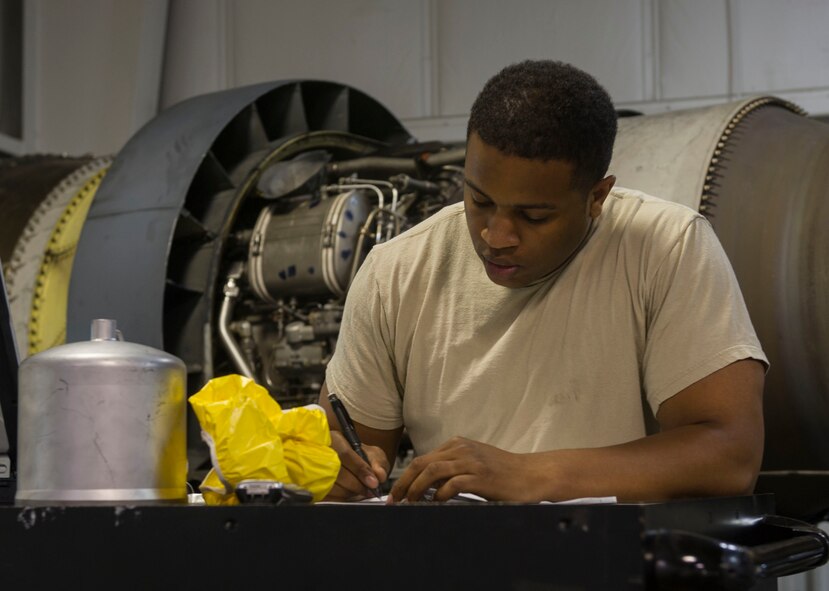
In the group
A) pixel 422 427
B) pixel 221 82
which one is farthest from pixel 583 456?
pixel 221 82

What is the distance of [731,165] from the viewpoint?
2629mm

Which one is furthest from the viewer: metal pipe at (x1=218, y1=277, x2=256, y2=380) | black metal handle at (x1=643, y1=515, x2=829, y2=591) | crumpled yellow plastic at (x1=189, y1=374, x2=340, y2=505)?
metal pipe at (x1=218, y1=277, x2=256, y2=380)

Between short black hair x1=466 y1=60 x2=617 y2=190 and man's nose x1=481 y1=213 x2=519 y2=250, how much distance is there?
84mm

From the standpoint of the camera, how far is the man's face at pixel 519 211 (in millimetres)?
1493

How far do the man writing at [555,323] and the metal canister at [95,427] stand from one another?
31cm

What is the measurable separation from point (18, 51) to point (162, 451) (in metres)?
4.53

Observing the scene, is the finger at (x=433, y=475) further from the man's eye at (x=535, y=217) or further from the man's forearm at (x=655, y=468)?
the man's eye at (x=535, y=217)

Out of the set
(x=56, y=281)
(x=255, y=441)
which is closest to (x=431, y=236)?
(x=255, y=441)

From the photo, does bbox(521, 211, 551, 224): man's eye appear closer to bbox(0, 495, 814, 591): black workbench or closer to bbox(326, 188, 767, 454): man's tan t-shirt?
bbox(326, 188, 767, 454): man's tan t-shirt

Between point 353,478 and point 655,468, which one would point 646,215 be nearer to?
point 655,468

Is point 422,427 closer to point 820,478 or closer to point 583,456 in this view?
point 583,456

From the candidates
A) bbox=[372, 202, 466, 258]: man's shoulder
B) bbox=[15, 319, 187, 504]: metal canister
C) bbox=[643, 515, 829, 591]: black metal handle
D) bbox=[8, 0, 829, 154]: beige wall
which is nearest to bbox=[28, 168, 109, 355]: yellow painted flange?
bbox=[8, 0, 829, 154]: beige wall

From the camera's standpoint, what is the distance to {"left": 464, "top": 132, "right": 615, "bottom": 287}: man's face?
1493 millimetres

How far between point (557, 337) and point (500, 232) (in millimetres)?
181
